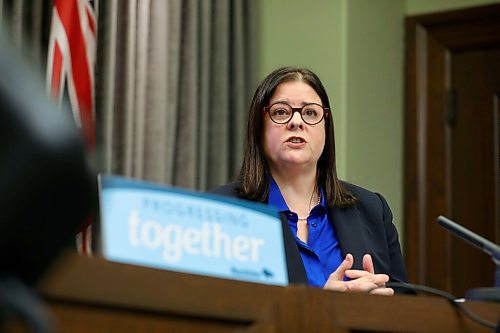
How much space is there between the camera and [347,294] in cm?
129

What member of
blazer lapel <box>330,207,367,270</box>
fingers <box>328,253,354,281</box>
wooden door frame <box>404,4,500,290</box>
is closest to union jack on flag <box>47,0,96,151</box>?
blazer lapel <box>330,207,367,270</box>

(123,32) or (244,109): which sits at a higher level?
(123,32)

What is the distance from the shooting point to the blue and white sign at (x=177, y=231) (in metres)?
1.15

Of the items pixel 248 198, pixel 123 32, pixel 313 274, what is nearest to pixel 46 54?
pixel 123 32

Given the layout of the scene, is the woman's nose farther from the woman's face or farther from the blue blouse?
the blue blouse

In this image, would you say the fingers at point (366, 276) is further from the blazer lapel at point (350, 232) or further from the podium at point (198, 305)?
the podium at point (198, 305)

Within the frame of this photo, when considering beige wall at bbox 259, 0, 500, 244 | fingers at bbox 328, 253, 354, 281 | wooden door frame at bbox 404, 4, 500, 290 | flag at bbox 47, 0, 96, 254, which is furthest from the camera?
wooden door frame at bbox 404, 4, 500, 290

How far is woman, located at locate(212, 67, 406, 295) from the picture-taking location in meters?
2.19

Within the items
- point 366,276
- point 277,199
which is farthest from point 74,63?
point 366,276

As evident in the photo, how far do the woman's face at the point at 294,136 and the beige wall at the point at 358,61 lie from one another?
3.98 feet

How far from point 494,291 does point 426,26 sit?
2.49 m

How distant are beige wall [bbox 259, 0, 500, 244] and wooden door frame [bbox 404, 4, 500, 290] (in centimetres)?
4

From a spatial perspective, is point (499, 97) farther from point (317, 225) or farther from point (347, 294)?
point (347, 294)

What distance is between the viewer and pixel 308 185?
2.33m
